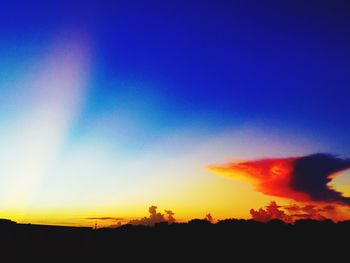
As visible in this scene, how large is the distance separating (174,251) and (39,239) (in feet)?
75.7

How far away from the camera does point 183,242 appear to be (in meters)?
64.7

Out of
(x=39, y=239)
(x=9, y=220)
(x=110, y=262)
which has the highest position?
(x=9, y=220)

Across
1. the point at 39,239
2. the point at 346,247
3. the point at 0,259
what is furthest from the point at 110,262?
the point at 346,247

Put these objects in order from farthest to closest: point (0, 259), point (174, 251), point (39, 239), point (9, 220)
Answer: point (174, 251) → point (9, 220) → point (39, 239) → point (0, 259)

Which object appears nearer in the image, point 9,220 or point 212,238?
point 9,220

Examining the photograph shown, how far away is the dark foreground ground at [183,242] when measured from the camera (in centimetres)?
4712

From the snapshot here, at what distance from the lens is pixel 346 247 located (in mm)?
64250

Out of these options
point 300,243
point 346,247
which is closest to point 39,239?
point 300,243

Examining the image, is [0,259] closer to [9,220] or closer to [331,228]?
[9,220]

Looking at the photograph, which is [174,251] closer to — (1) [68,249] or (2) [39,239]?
(1) [68,249]

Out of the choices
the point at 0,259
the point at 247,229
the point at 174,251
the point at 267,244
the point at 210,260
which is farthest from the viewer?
the point at 247,229

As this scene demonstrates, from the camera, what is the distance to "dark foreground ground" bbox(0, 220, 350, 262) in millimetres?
47125

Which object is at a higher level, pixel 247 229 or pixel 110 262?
pixel 247 229

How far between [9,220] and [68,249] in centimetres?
1076
